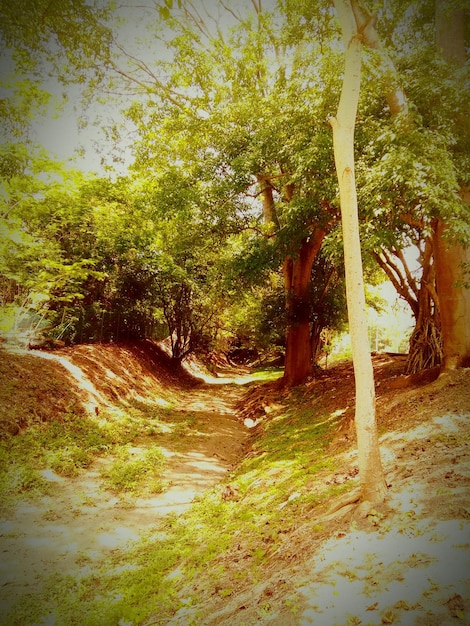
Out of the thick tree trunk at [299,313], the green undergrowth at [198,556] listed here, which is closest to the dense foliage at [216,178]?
the thick tree trunk at [299,313]

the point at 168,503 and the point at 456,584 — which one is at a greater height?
the point at 456,584

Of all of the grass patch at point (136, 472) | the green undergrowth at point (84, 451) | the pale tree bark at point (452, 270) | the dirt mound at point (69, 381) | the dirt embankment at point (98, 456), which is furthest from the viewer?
the dirt mound at point (69, 381)

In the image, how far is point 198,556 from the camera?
407 centimetres

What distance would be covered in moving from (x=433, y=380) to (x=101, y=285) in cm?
1066

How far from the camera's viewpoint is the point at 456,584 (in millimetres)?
2283

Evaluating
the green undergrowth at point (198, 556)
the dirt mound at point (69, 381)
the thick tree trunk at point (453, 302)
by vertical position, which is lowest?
the green undergrowth at point (198, 556)

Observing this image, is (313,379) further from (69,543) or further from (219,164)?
(69,543)

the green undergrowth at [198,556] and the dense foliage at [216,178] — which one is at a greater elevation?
the dense foliage at [216,178]

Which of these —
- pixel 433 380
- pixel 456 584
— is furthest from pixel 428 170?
pixel 456 584

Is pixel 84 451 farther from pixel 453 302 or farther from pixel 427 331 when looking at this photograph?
pixel 427 331

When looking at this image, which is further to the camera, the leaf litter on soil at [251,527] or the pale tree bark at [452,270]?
the pale tree bark at [452,270]

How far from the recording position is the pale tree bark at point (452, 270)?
22.0ft

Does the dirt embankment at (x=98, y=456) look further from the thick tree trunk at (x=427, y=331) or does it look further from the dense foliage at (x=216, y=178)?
the thick tree trunk at (x=427, y=331)

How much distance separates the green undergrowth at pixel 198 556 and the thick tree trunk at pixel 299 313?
680cm
